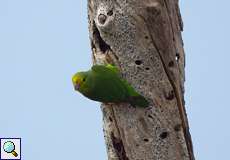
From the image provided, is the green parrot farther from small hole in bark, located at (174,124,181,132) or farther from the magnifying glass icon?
the magnifying glass icon

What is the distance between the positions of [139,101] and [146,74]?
0.08 meters

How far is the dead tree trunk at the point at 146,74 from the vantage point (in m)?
1.39

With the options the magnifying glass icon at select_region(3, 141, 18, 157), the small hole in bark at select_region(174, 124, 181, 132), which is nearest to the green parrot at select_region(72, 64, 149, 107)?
the small hole in bark at select_region(174, 124, 181, 132)

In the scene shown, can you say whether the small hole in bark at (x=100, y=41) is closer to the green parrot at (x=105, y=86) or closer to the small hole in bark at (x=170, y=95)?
the green parrot at (x=105, y=86)

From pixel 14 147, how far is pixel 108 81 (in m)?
1.26

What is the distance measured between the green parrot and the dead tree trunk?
0.03 metres

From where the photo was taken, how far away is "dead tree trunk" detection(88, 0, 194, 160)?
1.39m

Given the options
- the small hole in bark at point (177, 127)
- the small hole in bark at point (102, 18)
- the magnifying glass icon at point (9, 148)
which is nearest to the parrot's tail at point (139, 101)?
the small hole in bark at point (177, 127)

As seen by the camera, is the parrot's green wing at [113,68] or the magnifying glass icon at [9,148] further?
the magnifying glass icon at [9,148]

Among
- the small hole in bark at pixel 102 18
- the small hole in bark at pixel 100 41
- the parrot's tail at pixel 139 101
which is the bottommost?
the parrot's tail at pixel 139 101

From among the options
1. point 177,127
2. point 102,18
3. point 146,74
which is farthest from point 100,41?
point 177,127

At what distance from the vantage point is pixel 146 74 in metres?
1.39

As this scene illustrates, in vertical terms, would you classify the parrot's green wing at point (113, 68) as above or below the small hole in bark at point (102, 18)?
below

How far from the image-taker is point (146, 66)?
139 cm
